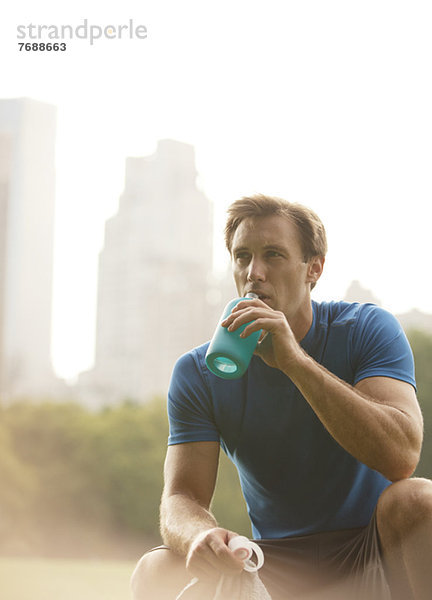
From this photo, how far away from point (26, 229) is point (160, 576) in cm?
2639

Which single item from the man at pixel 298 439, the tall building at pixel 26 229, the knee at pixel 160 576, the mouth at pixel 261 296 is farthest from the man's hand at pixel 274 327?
the tall building at pixel 26 229

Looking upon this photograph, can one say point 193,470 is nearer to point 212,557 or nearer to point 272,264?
point 212,557

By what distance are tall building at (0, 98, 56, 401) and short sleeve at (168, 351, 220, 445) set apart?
2278 cm

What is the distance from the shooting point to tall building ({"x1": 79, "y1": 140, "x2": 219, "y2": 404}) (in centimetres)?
2495

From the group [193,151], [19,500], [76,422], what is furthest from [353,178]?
[193,151]

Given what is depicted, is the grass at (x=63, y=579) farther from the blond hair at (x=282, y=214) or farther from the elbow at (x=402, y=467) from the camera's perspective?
the elbow at (x=402, y=467)

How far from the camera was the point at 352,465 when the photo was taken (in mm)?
1232

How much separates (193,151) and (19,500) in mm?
15116

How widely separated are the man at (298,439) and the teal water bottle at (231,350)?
0.02 m

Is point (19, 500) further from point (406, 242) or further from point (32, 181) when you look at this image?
point (32, 181)

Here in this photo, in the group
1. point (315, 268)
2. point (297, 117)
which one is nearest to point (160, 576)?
point (315, 268)

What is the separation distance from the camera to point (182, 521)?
3.71 feet

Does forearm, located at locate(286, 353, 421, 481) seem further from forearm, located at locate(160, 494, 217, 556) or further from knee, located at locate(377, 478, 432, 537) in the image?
forearm, located at locate(160, 494, 217, 556)

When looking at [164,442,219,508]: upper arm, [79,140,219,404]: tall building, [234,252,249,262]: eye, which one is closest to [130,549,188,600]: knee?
[164,442,219,508]: upper arm
